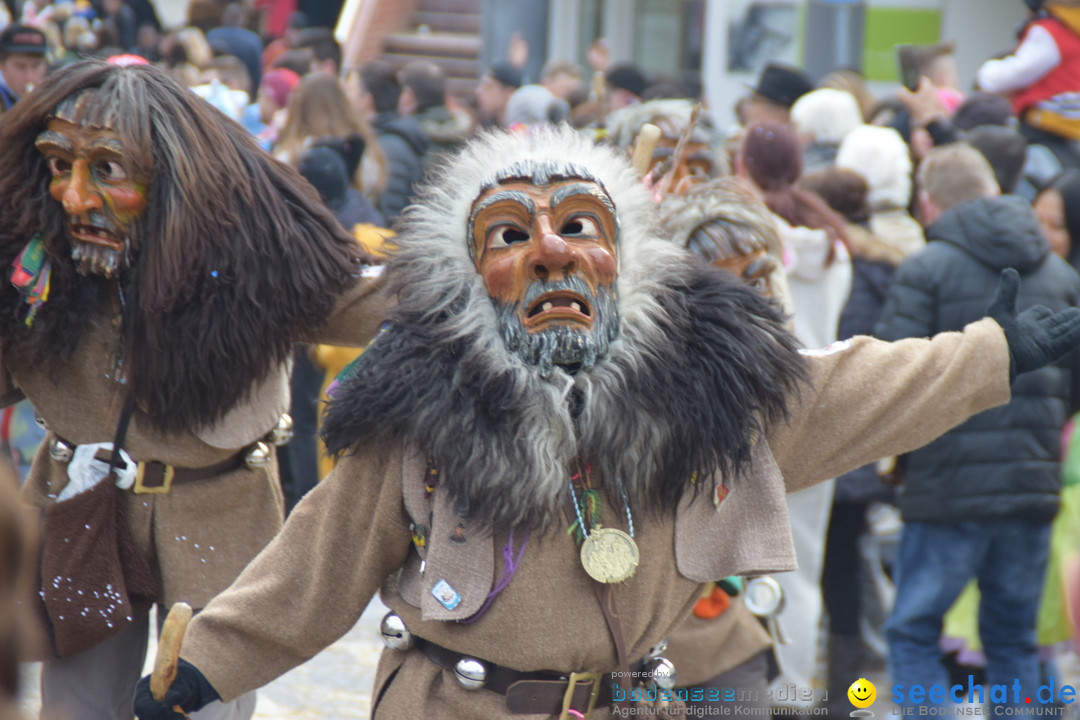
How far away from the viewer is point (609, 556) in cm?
224

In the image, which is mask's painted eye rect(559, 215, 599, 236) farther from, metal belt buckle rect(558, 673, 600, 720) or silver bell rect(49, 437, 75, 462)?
silver bell rect(49, 437, 75, 462)

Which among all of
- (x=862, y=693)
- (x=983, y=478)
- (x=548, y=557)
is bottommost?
(x=862, y=693)

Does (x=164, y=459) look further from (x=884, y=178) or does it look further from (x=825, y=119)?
(x=825, y=119)

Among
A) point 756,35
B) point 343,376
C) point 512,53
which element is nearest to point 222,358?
point 343,376

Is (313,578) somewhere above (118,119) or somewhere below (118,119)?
below

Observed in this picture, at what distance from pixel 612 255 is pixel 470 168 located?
0.36 metres

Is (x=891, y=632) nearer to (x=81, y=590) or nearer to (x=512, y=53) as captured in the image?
(x=81, y=590)

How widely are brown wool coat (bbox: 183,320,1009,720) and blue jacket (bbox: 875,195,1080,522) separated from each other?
1.47 m

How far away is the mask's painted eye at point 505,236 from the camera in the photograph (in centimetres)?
241

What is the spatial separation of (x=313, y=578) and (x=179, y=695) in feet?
1.04

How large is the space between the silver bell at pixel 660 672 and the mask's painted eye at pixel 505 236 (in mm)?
842

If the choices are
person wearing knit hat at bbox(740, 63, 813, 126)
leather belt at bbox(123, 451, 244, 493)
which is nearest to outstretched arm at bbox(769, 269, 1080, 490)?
leather belt at bbox(123, 451, 244, 493)

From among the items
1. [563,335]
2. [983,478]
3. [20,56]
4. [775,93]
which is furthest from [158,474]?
[775,93]

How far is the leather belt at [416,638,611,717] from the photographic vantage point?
226cm
